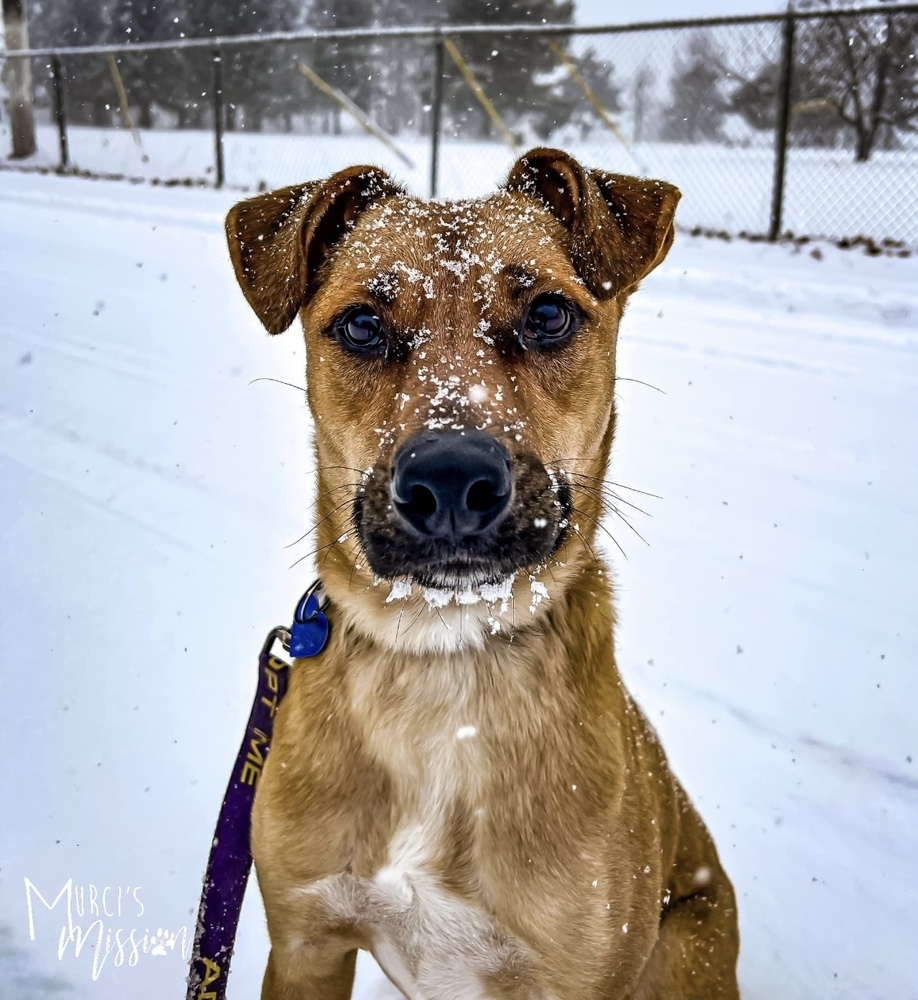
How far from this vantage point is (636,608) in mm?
3859

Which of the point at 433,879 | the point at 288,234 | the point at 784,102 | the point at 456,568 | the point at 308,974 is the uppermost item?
the point at 784,102

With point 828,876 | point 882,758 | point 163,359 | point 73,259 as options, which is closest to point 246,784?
point 828,876

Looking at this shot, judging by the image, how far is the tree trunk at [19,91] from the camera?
19.8m

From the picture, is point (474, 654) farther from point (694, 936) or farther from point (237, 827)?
point (694, 936)

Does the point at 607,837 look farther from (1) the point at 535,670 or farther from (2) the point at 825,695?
(2) the point at 825,695

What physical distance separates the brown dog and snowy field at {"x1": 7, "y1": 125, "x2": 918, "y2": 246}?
619 centimetres

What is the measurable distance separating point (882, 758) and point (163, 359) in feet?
18.3

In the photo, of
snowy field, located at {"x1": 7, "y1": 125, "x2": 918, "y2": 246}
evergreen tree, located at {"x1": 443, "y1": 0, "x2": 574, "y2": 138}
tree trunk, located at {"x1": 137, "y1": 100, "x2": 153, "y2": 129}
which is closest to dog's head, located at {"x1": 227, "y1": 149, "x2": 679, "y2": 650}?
snowy field, located at {"x1": 7, "y1": 125, "x2": 918, "y2": 246}

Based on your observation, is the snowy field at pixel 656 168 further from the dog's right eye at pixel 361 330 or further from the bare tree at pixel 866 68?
the dog's right eye at pixel 361 330

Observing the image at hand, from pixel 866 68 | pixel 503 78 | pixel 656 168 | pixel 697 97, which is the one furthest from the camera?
pixel 503 78

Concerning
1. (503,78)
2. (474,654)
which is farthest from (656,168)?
(474,654)

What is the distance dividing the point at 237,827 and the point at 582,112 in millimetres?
15321

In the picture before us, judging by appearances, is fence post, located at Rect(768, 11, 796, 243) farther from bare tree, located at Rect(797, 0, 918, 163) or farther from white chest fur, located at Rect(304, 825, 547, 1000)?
white chest fur, located at Rect(304, 825, 547, 1000)

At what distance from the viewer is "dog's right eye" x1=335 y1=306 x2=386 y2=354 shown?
7.52 ft
